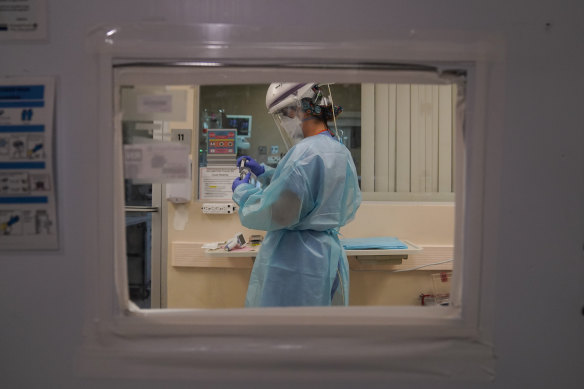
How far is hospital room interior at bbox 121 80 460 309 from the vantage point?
1.94 meters

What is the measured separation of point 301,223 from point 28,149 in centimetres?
91

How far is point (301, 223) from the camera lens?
51.7 inches

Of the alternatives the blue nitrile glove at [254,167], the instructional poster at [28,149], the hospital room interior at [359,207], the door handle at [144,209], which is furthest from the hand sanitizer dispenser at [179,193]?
the instructional poster at [28,149]

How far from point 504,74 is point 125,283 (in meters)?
1.01

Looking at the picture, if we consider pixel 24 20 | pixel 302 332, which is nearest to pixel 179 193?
pixel 24 20

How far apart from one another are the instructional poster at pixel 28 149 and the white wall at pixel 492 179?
0.09 ft

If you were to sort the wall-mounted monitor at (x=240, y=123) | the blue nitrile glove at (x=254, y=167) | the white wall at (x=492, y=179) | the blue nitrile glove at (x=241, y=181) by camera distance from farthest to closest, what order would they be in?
the wall-mounted monitor at (x=240, y=123) < the blue nitrile glove at (x=254, y=167) < the blue nitrile glove at (x=241, y=181) < the white wall at (x=492, y=179)

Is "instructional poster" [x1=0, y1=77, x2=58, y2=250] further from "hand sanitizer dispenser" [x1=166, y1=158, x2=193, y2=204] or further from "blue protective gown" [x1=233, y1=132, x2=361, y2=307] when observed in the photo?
"hand sanitizer dispenser" [x1=166, y1=158, x2=193, y2=204]

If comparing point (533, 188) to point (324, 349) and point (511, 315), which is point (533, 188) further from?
point (324, 349)

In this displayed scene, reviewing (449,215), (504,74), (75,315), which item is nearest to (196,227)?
(75,315)

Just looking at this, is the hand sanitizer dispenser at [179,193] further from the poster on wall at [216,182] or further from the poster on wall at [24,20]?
the poster on wall at [24,20]

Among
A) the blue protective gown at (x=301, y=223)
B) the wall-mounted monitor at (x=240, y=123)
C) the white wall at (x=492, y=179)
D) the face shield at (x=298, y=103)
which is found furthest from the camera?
the wall-mounted monitor at (x=240, y=123)

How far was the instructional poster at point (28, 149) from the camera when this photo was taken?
720mm

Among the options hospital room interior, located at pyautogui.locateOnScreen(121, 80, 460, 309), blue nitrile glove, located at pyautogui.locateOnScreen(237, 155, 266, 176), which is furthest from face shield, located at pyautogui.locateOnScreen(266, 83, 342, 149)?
hospital room interior, located at pyautogui.locateOnScreen(121, 80, 460, 309)
